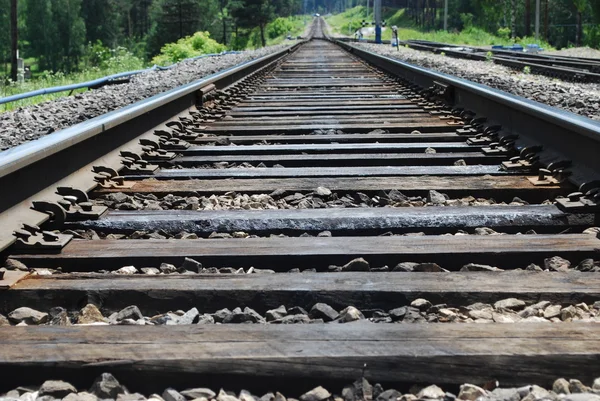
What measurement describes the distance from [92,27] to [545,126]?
10921cm

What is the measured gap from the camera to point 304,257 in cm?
232

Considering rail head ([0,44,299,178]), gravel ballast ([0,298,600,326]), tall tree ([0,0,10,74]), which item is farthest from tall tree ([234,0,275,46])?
gravel ballast ([0,298,600,326])

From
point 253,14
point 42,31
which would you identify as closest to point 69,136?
point 253,14

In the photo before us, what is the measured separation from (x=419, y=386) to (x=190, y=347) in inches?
20.0

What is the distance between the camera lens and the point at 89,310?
1.96m

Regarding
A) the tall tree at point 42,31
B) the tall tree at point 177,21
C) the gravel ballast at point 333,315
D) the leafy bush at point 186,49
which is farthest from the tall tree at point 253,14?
the gravel ballast at point 333,315

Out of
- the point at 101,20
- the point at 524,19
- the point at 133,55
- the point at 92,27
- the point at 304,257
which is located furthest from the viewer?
the point at 92,27

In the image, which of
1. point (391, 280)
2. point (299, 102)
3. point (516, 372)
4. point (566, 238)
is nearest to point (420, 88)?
point (299, 102)

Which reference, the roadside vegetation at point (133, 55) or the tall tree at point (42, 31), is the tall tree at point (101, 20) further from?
the tall tree at point (42, 31)

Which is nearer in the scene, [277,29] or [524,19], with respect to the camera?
[524,19]

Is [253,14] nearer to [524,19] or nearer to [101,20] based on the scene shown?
[524,19]

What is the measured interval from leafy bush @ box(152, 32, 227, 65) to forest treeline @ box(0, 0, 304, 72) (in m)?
47.5

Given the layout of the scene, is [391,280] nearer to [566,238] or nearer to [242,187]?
[566,238]

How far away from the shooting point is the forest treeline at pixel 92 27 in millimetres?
82000
